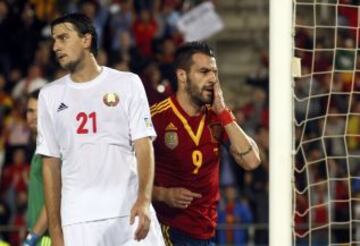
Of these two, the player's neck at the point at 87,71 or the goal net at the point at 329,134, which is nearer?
the player's neck at the point at 87,71

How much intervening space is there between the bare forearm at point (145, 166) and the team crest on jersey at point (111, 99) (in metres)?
0.24

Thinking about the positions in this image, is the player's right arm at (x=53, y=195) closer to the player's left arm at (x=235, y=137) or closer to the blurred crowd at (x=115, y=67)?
the player's left arm at (x=235, y=137)

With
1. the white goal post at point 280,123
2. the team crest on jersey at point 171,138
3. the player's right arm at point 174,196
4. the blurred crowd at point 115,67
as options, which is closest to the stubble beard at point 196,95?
the team crest on jersey at point 171,138

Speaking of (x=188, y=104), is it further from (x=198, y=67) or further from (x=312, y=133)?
(x=312, y=133)

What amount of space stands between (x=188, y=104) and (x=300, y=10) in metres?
7.95

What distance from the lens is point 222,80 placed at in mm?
17703

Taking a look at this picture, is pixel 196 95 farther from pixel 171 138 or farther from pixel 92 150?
pixel 92 150

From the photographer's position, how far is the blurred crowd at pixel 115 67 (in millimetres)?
14484

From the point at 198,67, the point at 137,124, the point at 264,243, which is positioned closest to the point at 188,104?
the point at 198,67

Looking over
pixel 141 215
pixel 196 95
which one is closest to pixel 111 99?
pixel 141 215

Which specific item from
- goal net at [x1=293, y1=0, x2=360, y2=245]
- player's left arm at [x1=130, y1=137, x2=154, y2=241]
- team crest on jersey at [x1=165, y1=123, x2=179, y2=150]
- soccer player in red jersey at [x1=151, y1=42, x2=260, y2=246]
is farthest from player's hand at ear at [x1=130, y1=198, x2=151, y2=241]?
goal net at [x1=293, y1=0, x2=360, y2=245]

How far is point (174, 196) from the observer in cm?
782

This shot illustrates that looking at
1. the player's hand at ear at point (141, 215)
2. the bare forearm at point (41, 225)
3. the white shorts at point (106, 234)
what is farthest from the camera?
the bare forearm at point (41, 225)

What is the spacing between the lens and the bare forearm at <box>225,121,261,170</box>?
7.72 m
